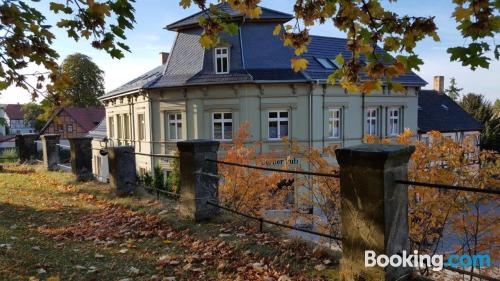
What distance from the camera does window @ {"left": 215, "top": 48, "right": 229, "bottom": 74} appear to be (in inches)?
836

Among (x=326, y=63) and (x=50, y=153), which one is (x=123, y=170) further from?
(x=326, y=63)

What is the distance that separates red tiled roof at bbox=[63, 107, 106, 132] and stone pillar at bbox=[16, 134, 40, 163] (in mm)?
35993

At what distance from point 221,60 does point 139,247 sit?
17.2 meters

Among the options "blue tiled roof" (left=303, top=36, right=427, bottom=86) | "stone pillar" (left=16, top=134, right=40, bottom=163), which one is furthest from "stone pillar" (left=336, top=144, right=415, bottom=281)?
"blue tiled roof" (left=303, top=36, right=427, bottom=86)

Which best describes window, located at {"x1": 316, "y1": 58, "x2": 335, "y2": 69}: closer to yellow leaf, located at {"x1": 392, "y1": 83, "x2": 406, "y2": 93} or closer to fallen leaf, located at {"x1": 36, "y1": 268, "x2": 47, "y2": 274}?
yellow leaf, located at {"x1": 392, "y1": 83, "x2": 406, "y2": 93}

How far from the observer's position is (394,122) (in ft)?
85.0

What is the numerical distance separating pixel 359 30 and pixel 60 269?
161 inches

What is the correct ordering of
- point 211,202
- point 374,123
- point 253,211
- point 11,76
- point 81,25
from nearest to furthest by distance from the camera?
1. point 81,25
2. point 11,76
3. point 211,202
4. point 253,211
5. point 374,123

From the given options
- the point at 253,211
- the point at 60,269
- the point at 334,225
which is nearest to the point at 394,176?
the point at 60,269

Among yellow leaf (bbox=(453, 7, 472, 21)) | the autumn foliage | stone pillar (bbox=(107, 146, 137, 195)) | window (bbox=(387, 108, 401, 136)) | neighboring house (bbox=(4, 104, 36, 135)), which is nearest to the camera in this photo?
yellow leaf (bbox=(453, 7, 472, 21))

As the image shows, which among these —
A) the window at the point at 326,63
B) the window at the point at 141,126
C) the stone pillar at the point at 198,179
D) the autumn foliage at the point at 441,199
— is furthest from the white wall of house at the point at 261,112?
the stone pillar at the point at 198,179

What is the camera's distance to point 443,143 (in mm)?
7922

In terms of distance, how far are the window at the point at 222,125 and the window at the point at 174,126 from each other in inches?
90.2

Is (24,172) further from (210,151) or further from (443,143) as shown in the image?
(443,143)
